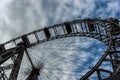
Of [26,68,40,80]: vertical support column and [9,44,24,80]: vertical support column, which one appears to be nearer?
[9,44,24,80]: vertical support column

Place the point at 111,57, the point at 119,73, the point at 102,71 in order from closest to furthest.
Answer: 1. the point at 119,73
2. the point at 102,71
3. the point at 111,57

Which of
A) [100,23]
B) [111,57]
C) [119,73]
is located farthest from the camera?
[100,23]

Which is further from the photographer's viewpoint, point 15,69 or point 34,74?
point 34,74

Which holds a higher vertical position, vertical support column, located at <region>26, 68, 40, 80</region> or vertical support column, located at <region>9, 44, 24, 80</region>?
vertical support column, located at <region>9, 44, 24, 80</region>

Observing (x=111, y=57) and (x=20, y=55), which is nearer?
(x=111, y=57)

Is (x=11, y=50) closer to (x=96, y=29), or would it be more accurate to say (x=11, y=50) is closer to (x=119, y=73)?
(x=96, y=29)

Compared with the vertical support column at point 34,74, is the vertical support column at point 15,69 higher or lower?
higher

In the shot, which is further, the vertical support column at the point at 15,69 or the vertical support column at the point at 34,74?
the vertical support column at the point at 34,74

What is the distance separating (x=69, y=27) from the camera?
32.9m

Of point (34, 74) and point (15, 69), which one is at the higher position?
point (15, 69)

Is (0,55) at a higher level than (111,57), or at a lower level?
higher

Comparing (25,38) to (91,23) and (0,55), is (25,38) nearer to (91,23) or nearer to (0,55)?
(91,23)

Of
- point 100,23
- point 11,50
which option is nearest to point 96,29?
point 100,23

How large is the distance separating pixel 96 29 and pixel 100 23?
115cm
